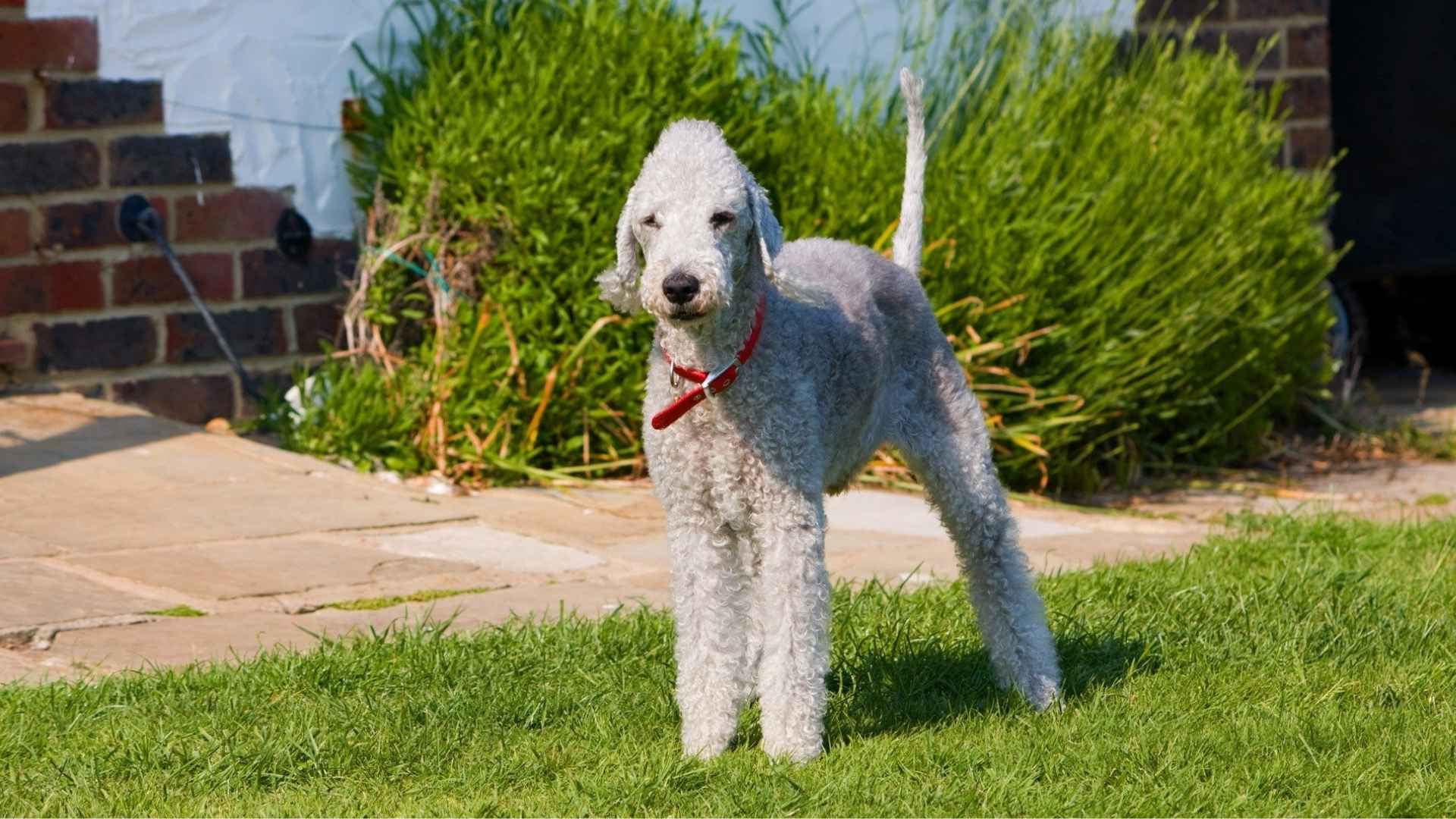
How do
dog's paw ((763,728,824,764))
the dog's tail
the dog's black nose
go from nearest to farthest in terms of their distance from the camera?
1. the dog's black nose
2. dog's paw ((763,728,824,764))
3. the dog's tail

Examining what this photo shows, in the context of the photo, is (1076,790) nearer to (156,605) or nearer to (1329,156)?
(156,605)

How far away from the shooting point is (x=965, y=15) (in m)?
7.70

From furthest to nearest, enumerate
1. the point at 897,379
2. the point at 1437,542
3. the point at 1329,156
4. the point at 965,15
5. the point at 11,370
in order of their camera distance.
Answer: the point at 1329,156 → the point at 965,15 → the point at 11,370 → the point at 1437,542 → the point at 897,379

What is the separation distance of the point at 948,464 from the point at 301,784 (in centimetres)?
161

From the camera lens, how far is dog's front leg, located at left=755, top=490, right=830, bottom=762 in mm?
3514

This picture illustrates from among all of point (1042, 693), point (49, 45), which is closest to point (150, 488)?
point (49, 45)

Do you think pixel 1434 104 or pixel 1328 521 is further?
pixel 1434 104

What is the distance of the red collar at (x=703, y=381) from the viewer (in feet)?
11.7

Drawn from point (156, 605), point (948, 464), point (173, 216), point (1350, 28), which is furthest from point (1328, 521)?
point (1350, 28)

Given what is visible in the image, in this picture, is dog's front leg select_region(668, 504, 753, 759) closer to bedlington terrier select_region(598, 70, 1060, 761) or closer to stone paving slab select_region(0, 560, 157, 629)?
bedlington terrier select_region(598, 70, 1060, 761)

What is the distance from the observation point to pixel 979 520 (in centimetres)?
411

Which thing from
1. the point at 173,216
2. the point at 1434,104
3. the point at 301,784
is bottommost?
the point at 301,784

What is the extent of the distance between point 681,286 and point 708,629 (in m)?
0.77

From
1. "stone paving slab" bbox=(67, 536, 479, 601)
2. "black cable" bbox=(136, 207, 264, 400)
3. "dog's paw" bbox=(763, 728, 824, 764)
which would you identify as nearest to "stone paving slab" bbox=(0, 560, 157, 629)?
"stone paving slab" bbox=(67, 536, 479, 601)
